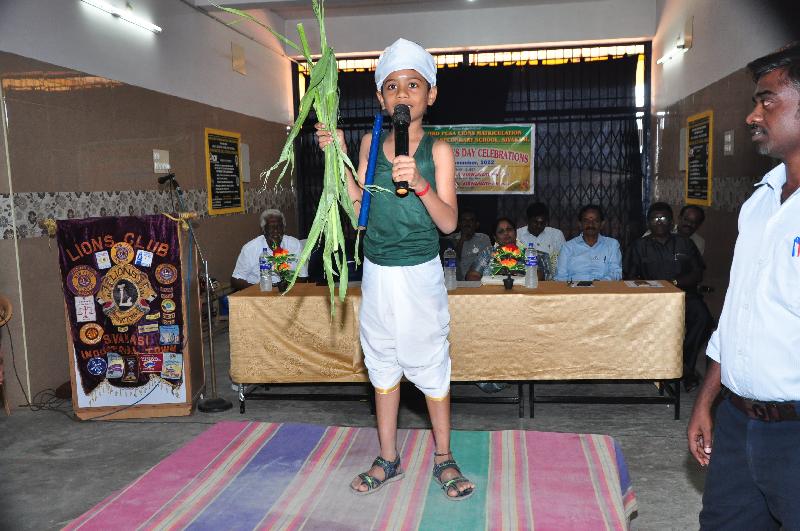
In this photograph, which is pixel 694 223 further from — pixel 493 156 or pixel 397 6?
pixel 397 6

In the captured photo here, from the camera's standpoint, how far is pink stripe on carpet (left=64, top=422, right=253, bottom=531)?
2.33m

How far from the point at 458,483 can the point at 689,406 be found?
227 centimetres

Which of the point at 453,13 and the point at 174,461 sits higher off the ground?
the point at 453,13

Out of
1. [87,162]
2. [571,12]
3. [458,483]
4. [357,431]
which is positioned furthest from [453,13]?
[458,483]

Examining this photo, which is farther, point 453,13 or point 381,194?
point 453,13

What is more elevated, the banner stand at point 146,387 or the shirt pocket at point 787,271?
the shirt pocket at point 787,271

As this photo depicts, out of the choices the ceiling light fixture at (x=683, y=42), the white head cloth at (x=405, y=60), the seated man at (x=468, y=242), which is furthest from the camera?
the ceiling light fixture at (x=683, y=42)

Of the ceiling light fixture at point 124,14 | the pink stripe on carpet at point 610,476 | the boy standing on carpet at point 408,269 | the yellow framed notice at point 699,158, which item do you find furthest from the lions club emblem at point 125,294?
the yellow framed notice at point 699,158

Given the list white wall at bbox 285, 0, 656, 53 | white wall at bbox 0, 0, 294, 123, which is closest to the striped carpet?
white wall at bbox 0, 0, 294, 123

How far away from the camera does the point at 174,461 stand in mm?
2832

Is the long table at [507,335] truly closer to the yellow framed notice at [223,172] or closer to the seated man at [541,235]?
the seated man at [541,235]

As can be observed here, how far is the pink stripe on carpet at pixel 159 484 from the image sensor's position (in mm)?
2334

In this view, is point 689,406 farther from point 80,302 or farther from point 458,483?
point 80,302

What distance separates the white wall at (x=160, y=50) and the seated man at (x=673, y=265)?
4173 mm
